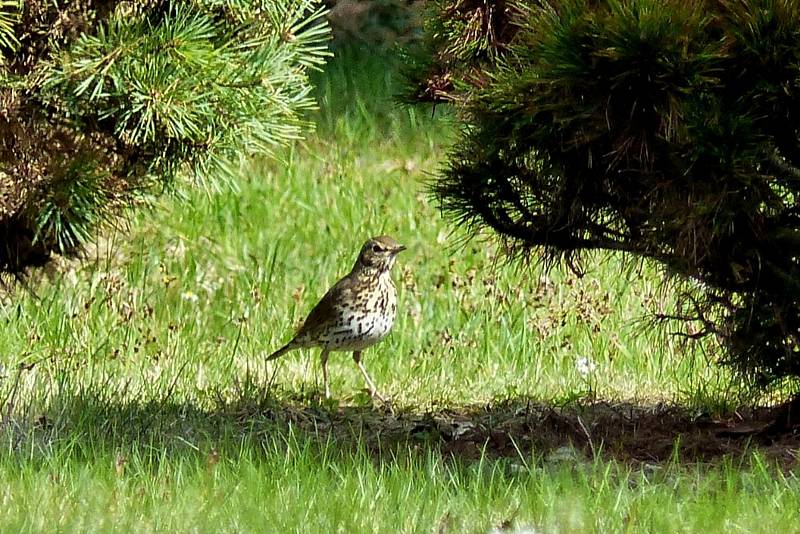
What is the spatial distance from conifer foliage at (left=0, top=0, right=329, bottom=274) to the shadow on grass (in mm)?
1229

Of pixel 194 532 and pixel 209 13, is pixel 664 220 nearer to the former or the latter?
pixel 194 532

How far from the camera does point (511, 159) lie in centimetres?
483

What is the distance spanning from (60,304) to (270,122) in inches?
60.4

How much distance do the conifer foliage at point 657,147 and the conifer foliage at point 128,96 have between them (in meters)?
1.58

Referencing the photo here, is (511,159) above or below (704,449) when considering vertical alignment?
above

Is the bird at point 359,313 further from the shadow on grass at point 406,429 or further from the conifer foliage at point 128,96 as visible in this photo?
the conifer foliage at point 128,96

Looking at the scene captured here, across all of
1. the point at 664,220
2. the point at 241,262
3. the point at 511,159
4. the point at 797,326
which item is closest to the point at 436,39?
the point at 511,159

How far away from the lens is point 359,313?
6.61 m

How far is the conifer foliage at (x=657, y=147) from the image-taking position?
4.26 meters

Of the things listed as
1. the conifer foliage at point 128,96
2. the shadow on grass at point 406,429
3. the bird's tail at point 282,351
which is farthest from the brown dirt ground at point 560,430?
the conifer foliage at point 128,96

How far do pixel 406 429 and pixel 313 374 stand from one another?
1.30m

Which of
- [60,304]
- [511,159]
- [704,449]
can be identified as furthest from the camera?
[60,304]

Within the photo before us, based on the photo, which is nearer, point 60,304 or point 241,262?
point 60,304

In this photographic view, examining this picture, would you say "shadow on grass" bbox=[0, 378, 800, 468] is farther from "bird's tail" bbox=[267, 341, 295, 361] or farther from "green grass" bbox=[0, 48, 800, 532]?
"bird's tail" bbox=[267, 341, 295, 361]
